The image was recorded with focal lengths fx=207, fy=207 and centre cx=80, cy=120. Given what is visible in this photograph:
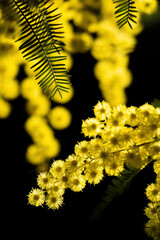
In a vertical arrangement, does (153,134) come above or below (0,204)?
below

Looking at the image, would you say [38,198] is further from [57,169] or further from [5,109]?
[5,109]

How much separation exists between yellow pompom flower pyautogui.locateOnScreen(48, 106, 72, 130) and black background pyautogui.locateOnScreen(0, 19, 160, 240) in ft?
0.06

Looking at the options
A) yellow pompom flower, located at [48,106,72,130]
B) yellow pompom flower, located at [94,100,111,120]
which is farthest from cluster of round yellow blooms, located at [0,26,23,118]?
yellow pompom flower, located at [94,100,111,120]

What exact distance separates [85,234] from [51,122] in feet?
1.38

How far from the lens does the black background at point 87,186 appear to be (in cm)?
71

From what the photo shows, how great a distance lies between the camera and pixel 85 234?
2.32 feet

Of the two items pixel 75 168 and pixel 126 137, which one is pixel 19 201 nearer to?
pixel 75 168

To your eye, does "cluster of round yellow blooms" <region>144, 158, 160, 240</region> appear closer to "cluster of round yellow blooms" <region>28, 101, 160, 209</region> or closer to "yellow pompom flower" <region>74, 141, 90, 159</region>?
"cluster of round yellow blooms" <region>28, 101, 160, 209</region>

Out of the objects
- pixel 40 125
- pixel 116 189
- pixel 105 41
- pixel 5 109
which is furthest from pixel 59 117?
pixel 116 189

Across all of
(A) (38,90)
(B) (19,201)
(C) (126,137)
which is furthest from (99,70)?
(B) (19,201)

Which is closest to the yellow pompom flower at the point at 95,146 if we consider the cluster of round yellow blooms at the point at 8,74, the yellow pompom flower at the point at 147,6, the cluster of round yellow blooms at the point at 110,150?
the cluster of round yellow blooms at the point at 110,150

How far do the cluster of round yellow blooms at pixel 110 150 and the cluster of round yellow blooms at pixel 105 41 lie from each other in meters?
0.35

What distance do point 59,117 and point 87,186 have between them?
29 centimetres

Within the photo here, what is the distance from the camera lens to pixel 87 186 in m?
0.76
